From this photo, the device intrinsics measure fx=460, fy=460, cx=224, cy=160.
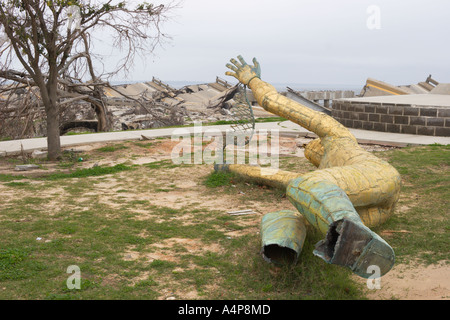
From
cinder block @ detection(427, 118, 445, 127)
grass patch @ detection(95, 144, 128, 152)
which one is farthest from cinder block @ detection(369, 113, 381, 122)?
grass patch @ detection(95, 144, 128, 152)

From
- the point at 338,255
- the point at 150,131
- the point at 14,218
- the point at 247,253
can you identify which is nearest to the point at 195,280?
the point at 247,253

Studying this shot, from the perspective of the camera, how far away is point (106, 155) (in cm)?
1112

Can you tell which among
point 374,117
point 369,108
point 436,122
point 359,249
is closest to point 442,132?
point 436,122

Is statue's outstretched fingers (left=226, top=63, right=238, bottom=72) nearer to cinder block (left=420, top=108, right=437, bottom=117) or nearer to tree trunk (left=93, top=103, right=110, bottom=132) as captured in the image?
cinder block (left=420, top=108, right=437, bottom=117)

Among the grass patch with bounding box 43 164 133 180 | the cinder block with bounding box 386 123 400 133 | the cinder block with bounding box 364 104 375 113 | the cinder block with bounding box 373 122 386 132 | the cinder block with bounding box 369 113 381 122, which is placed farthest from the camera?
the cinder block with bounding box 364 104 375 113

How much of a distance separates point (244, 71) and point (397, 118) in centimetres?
748

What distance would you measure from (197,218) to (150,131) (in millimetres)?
8907

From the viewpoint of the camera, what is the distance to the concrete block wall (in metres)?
12.7

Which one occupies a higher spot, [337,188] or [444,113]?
[444,113]

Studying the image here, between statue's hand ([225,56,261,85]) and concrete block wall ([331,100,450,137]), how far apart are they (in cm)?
731

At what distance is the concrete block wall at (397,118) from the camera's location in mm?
12719

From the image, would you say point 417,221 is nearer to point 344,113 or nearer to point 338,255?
point 338,255

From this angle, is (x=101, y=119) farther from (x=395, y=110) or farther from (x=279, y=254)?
(x=279, y=254)

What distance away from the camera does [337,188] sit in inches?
150
